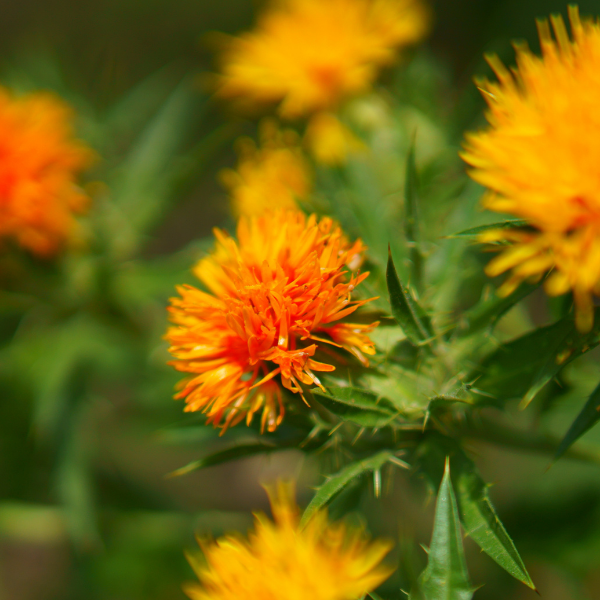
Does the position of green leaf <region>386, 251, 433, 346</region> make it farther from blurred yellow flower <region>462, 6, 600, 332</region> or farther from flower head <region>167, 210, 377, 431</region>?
blurred yellow flower <region>462, 6, 600, 332</region>

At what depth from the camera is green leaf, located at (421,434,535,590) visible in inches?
42.0

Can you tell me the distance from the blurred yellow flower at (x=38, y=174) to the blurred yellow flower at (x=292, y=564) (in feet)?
4.30

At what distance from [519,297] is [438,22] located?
10.3 feet

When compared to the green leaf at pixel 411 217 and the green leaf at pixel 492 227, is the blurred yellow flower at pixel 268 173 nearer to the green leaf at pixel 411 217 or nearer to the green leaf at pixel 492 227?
the green leaf at pixel 411 217

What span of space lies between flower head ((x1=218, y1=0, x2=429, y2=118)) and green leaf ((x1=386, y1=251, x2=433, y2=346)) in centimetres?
125

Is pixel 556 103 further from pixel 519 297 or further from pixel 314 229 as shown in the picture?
pixel 314 229

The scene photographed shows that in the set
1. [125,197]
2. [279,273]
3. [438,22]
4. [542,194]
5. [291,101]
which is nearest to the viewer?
[542,194]

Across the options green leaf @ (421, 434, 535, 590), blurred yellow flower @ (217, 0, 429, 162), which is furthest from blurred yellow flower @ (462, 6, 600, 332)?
blurred yellow flower @ (217, 0, 429, 162)

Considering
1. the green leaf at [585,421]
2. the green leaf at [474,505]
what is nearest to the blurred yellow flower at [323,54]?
the green leaf at [474,505]

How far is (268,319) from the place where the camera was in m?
1.12

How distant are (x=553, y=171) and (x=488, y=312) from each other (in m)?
0.40

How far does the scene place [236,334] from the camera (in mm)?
1146

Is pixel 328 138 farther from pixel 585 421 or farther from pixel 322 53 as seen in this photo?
pixel 585 421

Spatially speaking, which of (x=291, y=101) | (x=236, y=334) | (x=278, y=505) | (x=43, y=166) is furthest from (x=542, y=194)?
(x=43, y=166)
